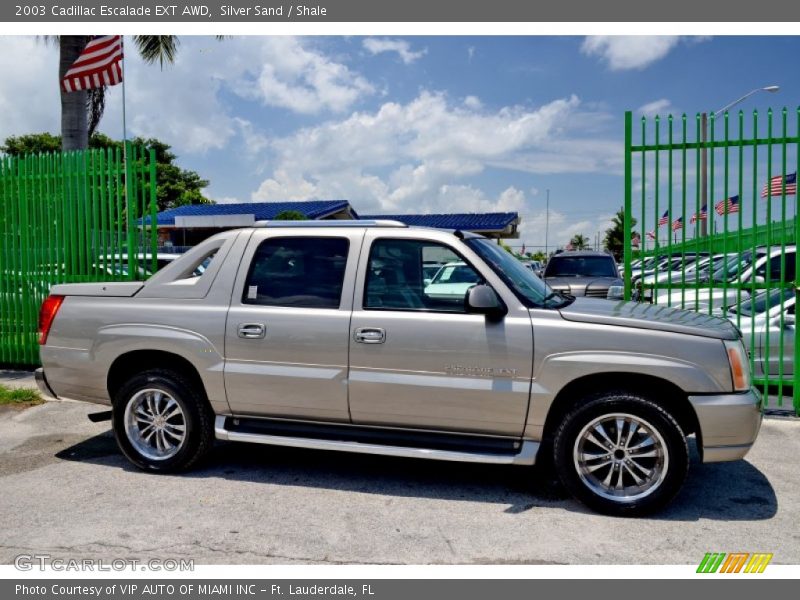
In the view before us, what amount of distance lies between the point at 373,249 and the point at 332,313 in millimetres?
538

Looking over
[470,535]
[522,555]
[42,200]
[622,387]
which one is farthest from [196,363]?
[42,200]

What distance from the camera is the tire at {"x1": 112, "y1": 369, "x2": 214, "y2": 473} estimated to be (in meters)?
4.93

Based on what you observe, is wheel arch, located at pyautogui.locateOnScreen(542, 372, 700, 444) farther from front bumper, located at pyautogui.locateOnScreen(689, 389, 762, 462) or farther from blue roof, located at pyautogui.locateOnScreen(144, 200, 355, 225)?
blue roof, located at pyautogui.locateOnScreen(144, 200, 355, 225)

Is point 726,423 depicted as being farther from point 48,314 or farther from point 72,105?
point 72,105

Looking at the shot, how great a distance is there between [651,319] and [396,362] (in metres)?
1.68

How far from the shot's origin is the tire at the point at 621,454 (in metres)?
4.12

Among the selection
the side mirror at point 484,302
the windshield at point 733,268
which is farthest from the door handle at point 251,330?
the windshield at point 733,268

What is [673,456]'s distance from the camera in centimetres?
411

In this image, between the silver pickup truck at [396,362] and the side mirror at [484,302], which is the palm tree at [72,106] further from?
the side mirror at [484,302]

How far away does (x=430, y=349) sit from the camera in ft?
14.4

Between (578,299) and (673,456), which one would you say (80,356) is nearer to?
(578,299)

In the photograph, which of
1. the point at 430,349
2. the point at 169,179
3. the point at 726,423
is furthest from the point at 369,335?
the point at 169,179

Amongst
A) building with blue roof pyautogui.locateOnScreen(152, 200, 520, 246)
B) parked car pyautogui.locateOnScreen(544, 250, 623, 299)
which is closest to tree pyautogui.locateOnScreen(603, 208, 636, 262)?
building with blue roof pyautogui.locateOnScreen(152, 200, 520, 246)

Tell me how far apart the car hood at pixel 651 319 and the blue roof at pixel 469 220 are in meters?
31.3
